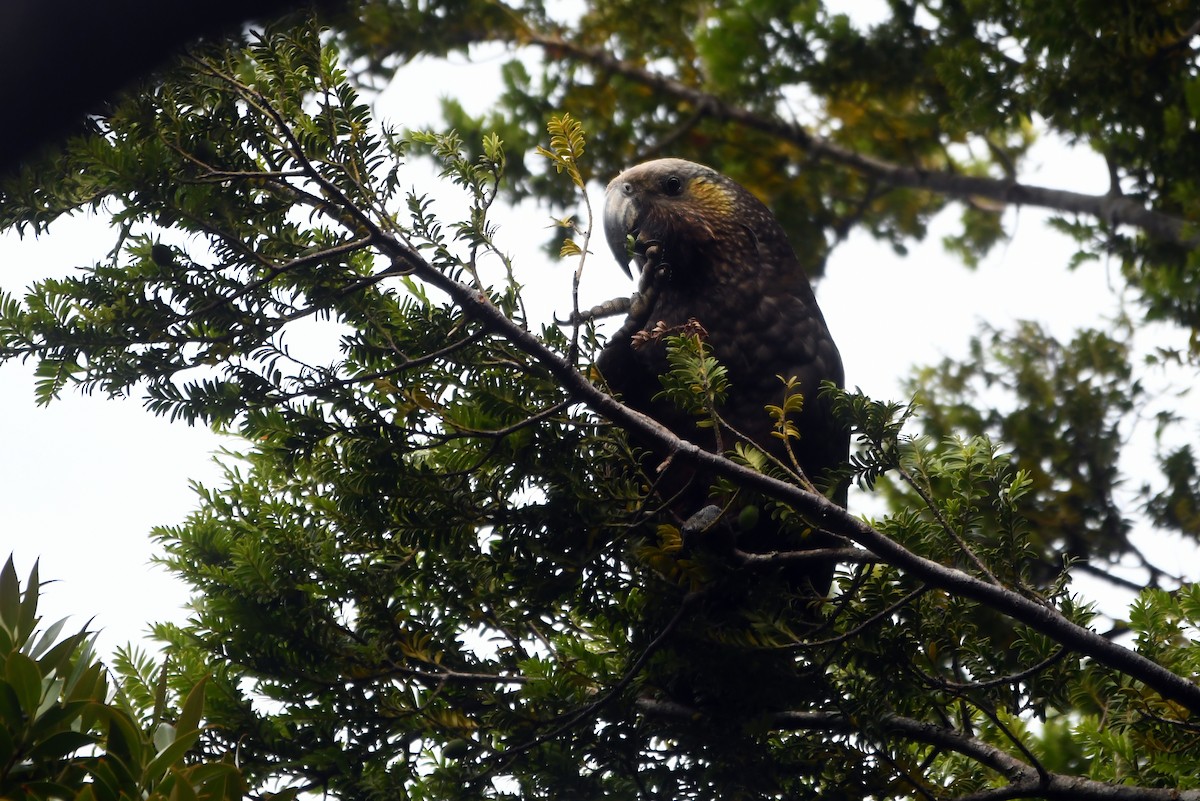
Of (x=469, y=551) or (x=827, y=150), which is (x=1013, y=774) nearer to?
(x=469, y=551)

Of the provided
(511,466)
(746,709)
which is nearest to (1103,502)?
(746,709)

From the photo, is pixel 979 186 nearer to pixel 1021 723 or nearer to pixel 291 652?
pixel 1021 723

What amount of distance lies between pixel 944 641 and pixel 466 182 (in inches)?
54.4

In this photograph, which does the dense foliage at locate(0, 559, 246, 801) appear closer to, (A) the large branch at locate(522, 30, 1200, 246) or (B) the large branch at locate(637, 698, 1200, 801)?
(B) the large branch at locate(637, 698, 1200, 801)

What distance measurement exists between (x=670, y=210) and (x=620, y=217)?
270 mm

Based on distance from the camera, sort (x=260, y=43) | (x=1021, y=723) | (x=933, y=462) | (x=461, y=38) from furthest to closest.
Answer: (x=461, y=38) < (x=1021, y=723) < (x=933, y=462) < (x=260, y=43)

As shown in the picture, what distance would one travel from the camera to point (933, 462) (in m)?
2.14

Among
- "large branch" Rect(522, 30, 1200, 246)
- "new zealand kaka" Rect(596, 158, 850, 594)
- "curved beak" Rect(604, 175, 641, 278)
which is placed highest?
"large branch" Rect(522, 30, 1200, 246)

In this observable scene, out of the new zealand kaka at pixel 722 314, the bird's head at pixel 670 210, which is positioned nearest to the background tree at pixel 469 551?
the new zealand kaka at pixel 722 314

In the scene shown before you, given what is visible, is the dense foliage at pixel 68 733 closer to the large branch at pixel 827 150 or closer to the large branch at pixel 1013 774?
the large branch at pixel 1013 774

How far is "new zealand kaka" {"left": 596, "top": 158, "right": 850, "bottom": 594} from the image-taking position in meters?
2.96

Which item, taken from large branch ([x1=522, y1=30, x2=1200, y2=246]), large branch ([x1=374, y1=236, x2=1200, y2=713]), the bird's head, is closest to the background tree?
large branch ([x1=374, y1=236, x2=1200, y2=713])

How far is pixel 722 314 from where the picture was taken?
327 centimetres

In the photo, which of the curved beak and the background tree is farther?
the curved beak
